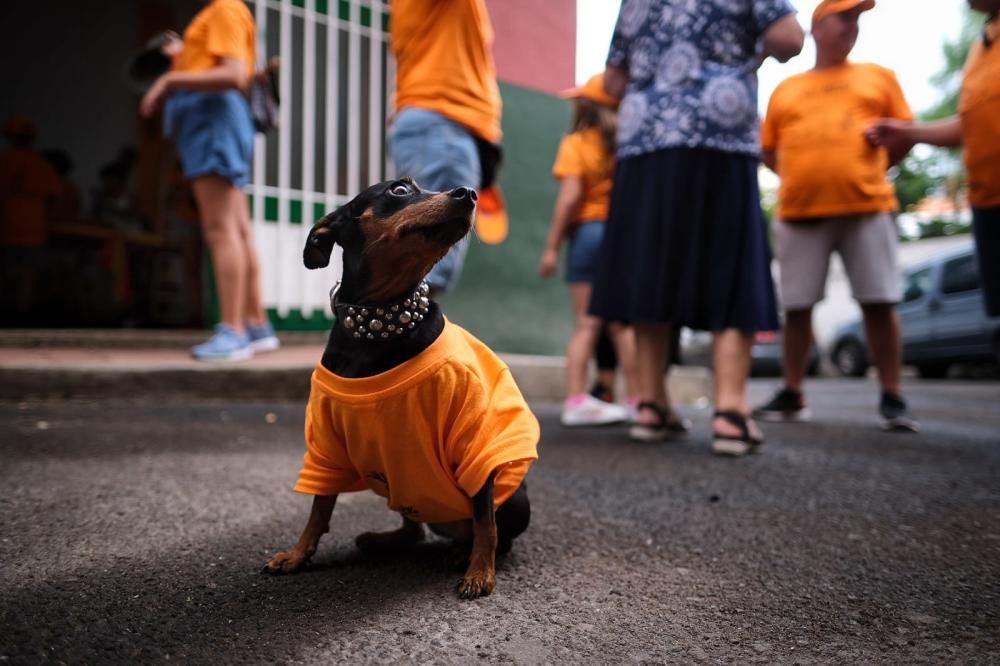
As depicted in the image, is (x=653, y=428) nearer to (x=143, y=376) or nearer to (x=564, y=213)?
(x=564, y=213)

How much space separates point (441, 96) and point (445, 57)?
16cm

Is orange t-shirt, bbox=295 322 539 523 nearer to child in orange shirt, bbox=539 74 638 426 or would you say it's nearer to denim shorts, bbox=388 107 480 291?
denim shorts, bbox=388 107 480 291

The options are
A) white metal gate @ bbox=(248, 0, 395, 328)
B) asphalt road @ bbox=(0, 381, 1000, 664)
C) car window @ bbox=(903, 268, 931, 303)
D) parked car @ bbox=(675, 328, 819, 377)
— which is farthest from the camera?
parked car @ bbox=(675, 328, 819, 377)

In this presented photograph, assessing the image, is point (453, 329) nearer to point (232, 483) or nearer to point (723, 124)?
point (232, 483)

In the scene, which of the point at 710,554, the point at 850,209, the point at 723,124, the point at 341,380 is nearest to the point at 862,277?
the point at 850,209

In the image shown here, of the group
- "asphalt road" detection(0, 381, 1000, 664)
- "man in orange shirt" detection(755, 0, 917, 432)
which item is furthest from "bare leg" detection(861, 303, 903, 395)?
"asphalt road" detection(0, 381, 1000, 664)

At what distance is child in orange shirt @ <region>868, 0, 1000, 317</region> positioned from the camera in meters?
2.92

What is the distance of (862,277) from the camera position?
3812 millimetres

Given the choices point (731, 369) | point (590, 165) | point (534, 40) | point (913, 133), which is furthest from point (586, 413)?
point (534, 40)

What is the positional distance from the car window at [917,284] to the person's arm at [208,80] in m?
10.5

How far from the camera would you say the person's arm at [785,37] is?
2.90 m

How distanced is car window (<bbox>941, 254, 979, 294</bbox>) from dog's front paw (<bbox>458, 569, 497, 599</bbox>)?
11.0m

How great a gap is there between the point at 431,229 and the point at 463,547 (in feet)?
2.43

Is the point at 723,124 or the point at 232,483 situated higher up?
the point at 723,124
